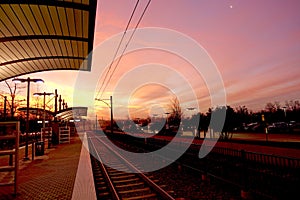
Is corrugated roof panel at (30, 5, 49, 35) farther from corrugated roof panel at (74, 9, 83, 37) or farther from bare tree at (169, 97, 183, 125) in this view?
bare tree at (169, 97, 183, 125)

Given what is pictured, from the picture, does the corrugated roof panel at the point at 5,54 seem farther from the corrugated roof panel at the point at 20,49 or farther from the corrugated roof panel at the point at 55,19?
the corrugated roof panel at the point at 55,19

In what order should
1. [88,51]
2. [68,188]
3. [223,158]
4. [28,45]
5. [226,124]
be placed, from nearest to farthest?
[68,188], [223,158], [28,45], [88,51], [226,124]

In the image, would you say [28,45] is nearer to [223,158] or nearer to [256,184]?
[223,158]

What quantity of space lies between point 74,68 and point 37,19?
8.00m

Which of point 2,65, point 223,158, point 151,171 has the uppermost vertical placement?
point 2,65

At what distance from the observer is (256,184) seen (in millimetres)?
6805

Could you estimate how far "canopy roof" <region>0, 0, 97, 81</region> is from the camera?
8.34 meters

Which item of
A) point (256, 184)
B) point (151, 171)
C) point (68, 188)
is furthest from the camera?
point (151, 171)

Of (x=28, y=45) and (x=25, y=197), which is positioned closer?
(x=25, y=197)

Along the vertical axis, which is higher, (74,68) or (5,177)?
(74,68)

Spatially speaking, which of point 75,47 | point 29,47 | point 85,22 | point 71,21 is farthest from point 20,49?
point 85,22

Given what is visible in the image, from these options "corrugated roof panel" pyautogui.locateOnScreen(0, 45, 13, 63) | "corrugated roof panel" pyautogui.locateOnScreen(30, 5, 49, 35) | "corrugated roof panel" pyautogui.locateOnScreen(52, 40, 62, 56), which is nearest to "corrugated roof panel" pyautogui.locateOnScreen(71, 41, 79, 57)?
"corrugated roof panel" pyautogui.locateOnScreen(52, 40, 62, 56)

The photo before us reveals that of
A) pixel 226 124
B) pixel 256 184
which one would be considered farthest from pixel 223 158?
pixel 226 124

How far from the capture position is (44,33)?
10.8 m
